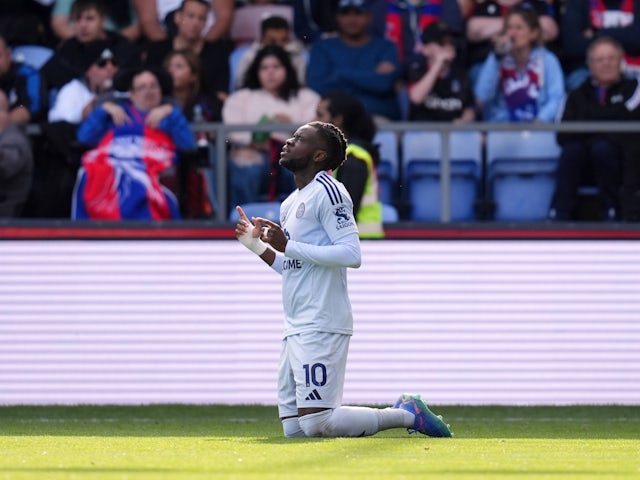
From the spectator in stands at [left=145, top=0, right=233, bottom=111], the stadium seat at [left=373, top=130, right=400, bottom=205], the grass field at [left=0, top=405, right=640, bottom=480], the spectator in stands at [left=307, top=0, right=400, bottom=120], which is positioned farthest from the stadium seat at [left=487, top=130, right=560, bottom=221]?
the spectator in stands at [left=145, top=0, right=233, bottom=111]

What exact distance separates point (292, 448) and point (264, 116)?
5.80 metres

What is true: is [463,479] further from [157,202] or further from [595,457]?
[157,202]

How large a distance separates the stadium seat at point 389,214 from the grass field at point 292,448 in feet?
5.84

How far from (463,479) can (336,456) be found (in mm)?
1069

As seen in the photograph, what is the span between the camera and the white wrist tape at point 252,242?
26.7ft

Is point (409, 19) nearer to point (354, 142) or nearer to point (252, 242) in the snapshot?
point (354, 142)

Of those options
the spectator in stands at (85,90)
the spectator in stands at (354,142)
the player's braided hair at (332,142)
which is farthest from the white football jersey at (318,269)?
the spectator in stands at (85,90)

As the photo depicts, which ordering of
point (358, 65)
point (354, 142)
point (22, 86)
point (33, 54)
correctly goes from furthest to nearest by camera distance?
point (33, 54)
point (358, 65)
point (22, 86)
point (354, 142)

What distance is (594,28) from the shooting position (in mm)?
14273

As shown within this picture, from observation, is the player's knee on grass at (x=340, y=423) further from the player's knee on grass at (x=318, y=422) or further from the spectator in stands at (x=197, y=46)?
the spectator in stands at (x=197, y=46)

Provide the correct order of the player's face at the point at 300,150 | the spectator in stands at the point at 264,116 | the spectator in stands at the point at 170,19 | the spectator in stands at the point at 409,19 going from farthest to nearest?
the spectator in stands at the point at 170,19 < the spectator in stands at the point at 409,19 < the spectator in stands at the point at 264,116 < the player's face at the point at 300,150

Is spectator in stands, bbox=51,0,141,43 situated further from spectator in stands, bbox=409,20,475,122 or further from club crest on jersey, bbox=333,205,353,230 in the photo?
club crest on jersey, bbox=333,205,353,230

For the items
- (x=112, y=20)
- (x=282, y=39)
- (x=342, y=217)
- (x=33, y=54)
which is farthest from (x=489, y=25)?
(x=342, y=217)

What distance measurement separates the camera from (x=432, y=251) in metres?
12.6
